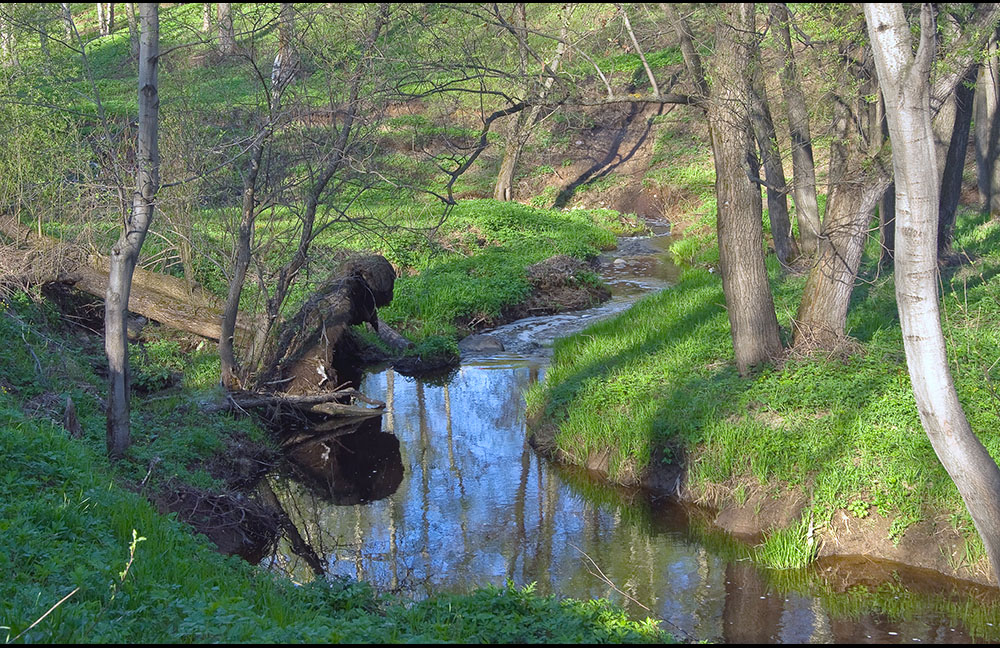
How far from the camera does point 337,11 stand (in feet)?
32.7

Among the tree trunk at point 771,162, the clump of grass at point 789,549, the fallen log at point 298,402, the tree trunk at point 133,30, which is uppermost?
the tree trunk at point 133,30

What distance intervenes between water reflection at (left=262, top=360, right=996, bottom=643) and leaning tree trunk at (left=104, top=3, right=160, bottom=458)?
202 cm

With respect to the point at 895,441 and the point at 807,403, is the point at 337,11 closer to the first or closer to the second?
the point at 807,403

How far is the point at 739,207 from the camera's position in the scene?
30.7 feet

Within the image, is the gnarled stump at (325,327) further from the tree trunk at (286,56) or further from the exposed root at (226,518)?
the exposed root at (226,518)

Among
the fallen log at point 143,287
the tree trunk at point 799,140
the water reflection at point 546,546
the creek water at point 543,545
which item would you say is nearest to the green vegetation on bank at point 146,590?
the creek water at point 543,545

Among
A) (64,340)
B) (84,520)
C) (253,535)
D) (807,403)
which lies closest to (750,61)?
(807,403)

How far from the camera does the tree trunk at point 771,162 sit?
363 inches

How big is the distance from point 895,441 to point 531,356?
21.0ft

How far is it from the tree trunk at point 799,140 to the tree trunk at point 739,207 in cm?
73

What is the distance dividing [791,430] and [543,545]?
103 inches

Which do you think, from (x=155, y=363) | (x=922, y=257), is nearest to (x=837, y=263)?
(x=922, y=257)

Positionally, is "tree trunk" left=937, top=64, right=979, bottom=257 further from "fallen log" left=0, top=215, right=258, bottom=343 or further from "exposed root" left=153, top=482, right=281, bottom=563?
"exposed root" left=153, top=482, right=281, bottom=563

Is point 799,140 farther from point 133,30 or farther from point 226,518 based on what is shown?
point 226,518
